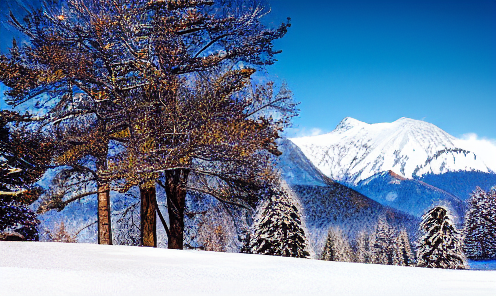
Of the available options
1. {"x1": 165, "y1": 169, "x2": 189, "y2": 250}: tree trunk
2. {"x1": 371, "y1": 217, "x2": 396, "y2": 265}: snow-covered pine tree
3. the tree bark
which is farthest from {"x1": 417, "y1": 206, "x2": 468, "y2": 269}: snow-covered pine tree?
the tree bark

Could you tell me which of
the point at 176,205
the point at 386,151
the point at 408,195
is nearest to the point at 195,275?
the point at 176,205

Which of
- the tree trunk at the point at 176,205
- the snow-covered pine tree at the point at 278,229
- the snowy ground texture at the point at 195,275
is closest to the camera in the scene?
the snowy ground texture at the point at 195,275

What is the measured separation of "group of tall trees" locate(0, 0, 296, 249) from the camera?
5402mm

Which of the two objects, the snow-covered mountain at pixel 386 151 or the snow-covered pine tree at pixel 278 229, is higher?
the snow-covered mountain at pixel 386 151

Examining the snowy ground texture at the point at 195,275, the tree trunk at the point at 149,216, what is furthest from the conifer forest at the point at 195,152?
the snowy ground texture at the point at 195,275

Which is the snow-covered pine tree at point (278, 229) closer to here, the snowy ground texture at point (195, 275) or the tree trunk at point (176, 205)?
the snowy ground texture at point (195, 275)

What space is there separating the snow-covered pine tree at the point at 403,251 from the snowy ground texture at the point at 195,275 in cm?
59

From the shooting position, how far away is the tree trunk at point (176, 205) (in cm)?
597

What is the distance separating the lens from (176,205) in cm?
614

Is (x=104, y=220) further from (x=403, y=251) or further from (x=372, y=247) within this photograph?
(x=403, y=251)

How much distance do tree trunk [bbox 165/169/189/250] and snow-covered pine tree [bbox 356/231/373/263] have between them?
7.60 ft

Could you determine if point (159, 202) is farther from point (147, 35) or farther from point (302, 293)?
point (302, 293)

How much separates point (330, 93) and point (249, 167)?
1.33m

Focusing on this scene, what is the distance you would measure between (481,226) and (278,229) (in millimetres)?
2258
